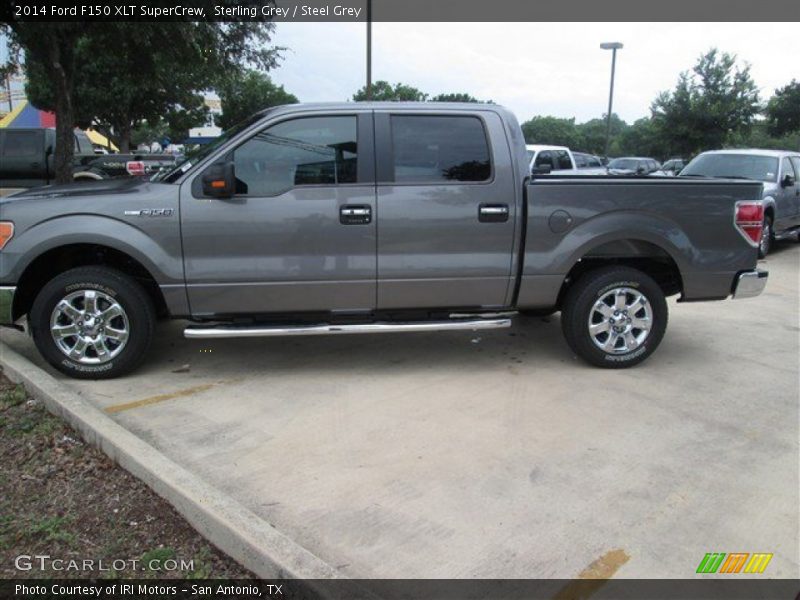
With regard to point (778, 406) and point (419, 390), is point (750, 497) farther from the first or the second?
point (419, 390)

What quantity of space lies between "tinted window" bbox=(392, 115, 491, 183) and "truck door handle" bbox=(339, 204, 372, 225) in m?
0.33

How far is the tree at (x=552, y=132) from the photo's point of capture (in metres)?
78.2

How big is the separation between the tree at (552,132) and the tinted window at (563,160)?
213 feet

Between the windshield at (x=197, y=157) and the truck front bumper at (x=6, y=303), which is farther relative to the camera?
the windshield at (x=197, y=157)

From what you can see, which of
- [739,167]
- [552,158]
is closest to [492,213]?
[739,167]

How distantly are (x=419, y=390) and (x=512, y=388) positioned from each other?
0.68 metres

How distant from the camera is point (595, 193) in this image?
4.69 m

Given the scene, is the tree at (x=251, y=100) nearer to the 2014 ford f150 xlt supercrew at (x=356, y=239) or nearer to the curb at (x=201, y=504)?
the 2014 ford f150 xlt supercrew at (x=356, y=239)

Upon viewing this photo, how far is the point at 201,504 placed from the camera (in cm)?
284

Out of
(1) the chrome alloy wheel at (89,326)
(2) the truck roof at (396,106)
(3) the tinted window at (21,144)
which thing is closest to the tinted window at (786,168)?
(2) the truck roof at (396,106)

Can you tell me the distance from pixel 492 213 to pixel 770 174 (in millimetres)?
8526

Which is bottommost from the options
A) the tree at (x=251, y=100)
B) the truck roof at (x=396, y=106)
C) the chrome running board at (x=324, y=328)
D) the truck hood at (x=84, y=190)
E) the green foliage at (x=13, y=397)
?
the green foliage at (x=13, y=397)

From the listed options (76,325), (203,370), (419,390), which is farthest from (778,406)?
(76,325)

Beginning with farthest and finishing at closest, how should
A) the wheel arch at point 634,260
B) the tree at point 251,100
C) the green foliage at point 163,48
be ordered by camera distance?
the tree at point 251,100 → the green foliage at point 163,48 → the wheel arch at point 634,260
